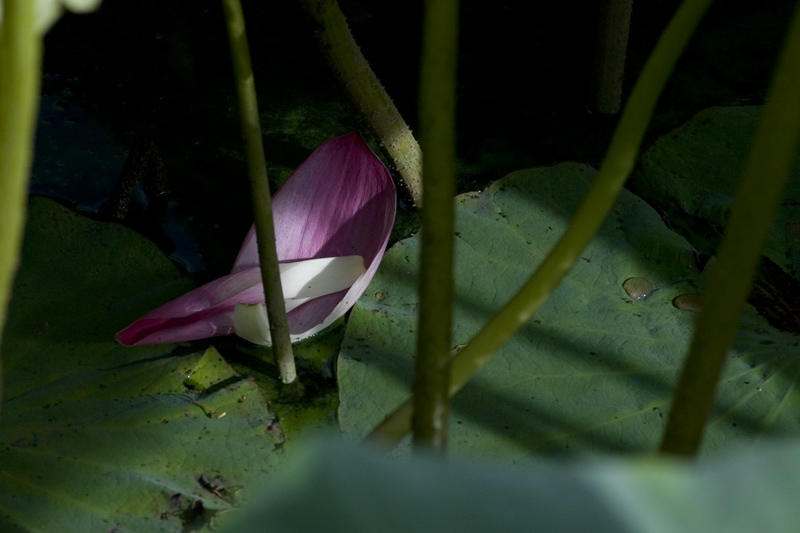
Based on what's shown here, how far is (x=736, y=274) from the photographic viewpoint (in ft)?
1.02

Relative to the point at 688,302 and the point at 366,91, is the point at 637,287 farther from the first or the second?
the point at 366,91

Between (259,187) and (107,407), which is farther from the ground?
(259,187)

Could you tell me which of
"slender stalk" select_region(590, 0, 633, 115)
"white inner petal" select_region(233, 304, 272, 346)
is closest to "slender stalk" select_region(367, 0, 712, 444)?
"white inner petal" select_region(233, 304, 272, 346)

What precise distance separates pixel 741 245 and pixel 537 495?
0.16m

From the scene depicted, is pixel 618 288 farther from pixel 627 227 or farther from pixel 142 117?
pixel 142 117

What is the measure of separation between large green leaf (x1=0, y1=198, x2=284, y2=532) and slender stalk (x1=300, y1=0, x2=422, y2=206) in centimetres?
32

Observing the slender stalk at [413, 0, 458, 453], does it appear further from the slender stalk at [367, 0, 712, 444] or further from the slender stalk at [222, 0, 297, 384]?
the slender stalk at [222, 0, 297, 384]

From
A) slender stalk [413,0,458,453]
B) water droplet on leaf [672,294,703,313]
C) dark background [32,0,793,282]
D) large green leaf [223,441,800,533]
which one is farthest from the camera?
dark background [32,0,793,282]

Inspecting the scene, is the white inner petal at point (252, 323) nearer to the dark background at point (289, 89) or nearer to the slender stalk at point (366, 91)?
the dark background at point (289, 89)

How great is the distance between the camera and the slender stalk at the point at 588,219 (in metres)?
0.40

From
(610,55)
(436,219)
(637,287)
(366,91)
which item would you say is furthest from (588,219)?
(610,55)

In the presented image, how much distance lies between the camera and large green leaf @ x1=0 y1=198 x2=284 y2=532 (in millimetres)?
682

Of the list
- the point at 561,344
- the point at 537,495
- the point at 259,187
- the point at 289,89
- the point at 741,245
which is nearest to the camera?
the point at 537,495

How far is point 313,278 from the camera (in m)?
0.91
